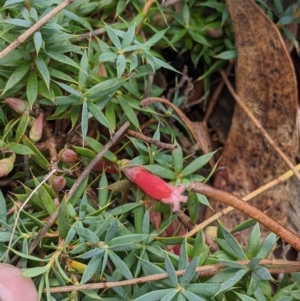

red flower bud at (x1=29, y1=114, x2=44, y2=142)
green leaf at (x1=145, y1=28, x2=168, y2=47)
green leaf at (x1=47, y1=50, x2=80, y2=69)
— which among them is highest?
green leaf at (x1=145, y1=28, x2=168, y2=47)

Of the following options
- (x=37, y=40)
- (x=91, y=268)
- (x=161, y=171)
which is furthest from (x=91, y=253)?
(x=37, y=40)

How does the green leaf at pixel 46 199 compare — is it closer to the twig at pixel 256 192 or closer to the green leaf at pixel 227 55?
the twig at pixel 256 192

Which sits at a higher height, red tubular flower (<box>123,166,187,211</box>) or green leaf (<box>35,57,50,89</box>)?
green leaf (<box>35,57,50,89</box>)

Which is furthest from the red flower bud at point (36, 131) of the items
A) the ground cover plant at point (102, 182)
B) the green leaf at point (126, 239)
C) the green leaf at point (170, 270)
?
the green leaf at point (170, 270)

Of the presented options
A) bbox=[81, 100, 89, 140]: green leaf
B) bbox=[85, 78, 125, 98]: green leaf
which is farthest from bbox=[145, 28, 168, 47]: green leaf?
bbox=[81, 100, 89, 140]: green leaf

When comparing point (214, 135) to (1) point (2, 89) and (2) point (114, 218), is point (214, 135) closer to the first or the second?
(2) point (114, 218)

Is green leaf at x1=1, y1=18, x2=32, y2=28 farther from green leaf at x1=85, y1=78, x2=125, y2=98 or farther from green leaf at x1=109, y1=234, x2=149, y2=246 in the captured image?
green leaf at x1=109, y1=234, x2=149, y2=246
